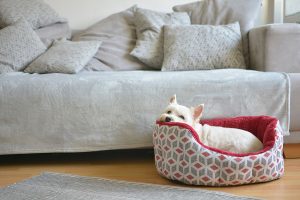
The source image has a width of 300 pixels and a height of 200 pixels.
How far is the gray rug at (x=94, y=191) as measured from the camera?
1.39m

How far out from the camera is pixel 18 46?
229cm

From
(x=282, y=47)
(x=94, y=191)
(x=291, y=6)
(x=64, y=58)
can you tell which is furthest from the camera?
(x=291, y=6)

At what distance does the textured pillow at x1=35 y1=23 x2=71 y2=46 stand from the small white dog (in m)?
1.29

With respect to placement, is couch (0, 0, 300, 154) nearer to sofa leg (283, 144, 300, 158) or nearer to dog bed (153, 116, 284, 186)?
sofa leg (283, 144, 300, 158)

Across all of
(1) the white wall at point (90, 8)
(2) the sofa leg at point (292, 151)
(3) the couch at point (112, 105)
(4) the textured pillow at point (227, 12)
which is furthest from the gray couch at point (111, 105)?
(1) the white wall at point (90, 8)

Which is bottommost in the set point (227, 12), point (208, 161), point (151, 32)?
point (208, 161)

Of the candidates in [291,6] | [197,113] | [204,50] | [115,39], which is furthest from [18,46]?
[291,6]

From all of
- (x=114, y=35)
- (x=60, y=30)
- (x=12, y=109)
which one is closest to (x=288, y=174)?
(x=12, y=109)

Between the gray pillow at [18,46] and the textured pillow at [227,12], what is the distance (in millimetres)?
1082

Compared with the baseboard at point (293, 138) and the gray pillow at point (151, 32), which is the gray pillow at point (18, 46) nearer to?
the gray pillow at point (151, 32)

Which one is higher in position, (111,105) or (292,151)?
(111,105)

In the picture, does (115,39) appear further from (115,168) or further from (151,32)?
(115,168)

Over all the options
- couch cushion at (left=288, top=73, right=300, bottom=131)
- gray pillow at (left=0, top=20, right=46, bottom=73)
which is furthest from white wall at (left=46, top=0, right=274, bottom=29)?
couch cushion at (left=288, top=73, right=300, bottom=131)

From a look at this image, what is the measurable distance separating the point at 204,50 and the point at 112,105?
76cm
